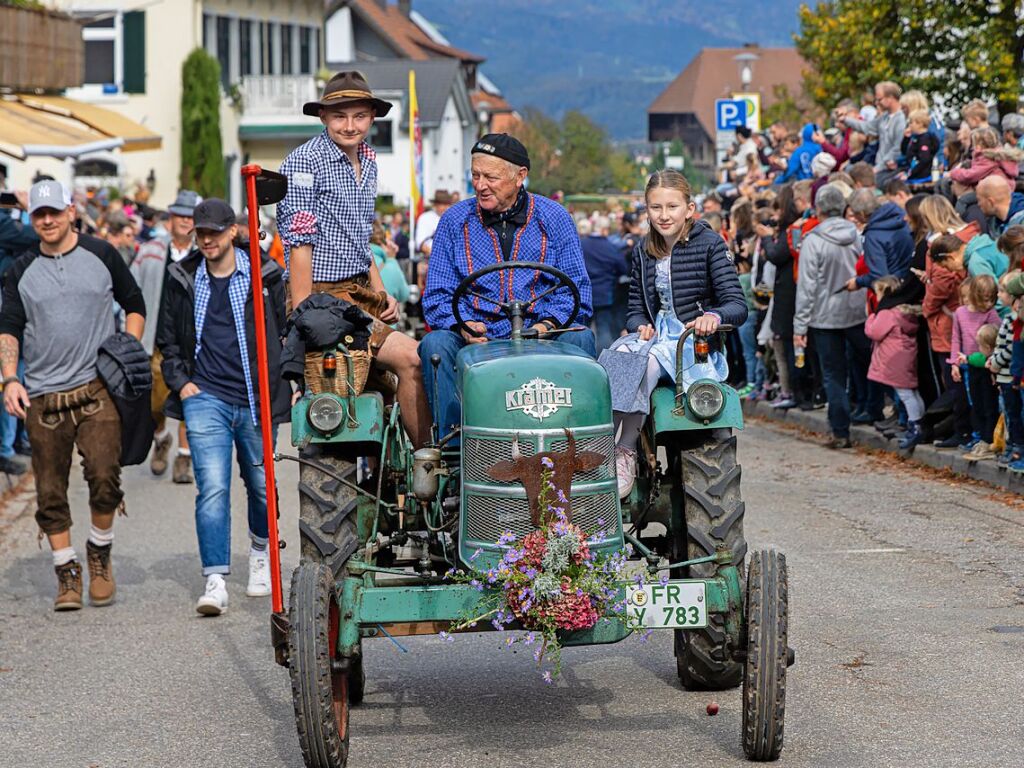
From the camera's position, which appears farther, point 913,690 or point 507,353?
point 913,690

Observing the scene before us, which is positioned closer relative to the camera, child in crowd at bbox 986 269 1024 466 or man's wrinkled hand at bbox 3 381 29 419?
man's wrinkled hand at bbox 3 381 29 419

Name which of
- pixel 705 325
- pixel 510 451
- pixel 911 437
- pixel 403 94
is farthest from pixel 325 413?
pixel 403 94

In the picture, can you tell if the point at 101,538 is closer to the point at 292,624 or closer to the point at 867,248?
the point at 292,624

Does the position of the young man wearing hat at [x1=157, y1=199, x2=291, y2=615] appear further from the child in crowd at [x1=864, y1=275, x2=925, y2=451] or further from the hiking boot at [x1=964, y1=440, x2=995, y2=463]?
the child in crowd at [x1=864, y1=275, x2=925, y2=451]

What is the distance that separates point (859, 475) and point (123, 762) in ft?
27.9

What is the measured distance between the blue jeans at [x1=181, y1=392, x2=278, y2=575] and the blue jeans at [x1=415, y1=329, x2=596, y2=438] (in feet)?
8.65

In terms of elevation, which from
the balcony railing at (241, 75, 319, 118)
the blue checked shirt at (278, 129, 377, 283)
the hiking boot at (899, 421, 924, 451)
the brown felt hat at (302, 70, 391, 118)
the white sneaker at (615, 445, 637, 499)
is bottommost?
the hiking boot at (899, 421, 924, 451)

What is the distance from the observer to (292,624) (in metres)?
6.21

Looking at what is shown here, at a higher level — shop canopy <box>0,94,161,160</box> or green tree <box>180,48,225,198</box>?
green tree <box>180,48,225,198</box>

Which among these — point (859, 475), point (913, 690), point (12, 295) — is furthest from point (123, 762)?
point (859, 475)

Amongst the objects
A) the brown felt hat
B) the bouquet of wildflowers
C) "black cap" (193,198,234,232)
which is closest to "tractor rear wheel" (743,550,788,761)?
the bouquet of wildflowers

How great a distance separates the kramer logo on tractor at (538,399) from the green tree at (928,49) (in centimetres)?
2031

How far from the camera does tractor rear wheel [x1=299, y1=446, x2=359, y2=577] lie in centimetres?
734

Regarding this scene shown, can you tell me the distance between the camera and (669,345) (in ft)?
25.3
